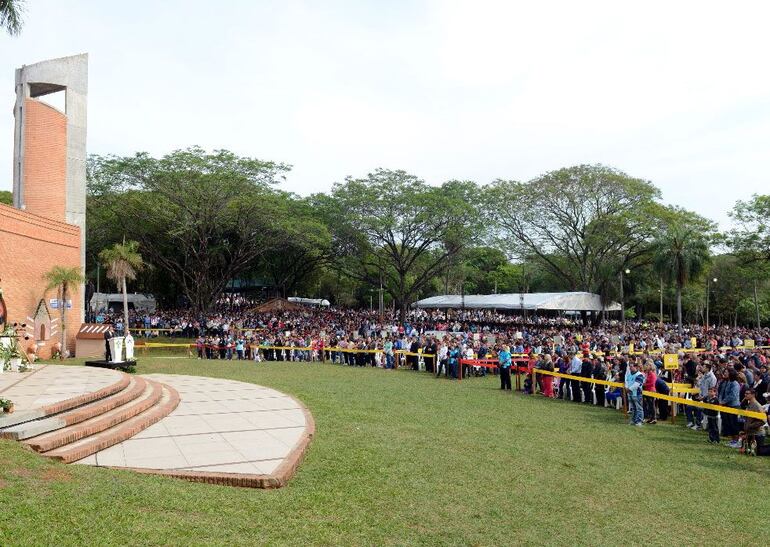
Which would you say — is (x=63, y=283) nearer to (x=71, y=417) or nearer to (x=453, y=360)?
(x=453, y=360)

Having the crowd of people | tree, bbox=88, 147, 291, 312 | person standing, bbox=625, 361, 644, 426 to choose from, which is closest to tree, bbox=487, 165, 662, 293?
the crowd of people

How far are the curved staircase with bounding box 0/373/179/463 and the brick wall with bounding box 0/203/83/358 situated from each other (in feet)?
44.4

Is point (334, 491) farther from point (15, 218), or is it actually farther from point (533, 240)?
point (533, 240)

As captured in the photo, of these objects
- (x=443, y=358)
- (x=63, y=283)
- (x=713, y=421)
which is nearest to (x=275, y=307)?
(x=63, y=283)

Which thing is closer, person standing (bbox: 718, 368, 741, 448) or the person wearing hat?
person standing (bbox: 718, 368, 741, 448)

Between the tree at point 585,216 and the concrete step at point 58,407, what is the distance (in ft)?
129

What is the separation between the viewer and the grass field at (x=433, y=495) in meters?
5.80

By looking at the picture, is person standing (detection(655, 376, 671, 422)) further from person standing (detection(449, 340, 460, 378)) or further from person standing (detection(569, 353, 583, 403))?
person standing (detection(449, 340, 460, 378))

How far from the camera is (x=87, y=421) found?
9.80 m

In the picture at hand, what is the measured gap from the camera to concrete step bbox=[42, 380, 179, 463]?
7925mm

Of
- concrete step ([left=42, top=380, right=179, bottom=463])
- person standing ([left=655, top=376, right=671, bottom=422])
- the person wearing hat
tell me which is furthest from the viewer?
the person wearing hat

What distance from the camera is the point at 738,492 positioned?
8219mm

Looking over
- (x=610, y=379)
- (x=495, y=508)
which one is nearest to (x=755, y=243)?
(x=610, y=379)

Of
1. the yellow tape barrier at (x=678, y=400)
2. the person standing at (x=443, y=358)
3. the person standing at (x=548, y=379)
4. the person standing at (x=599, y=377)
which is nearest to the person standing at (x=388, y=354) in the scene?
the person standing at (x=443, y=358)
